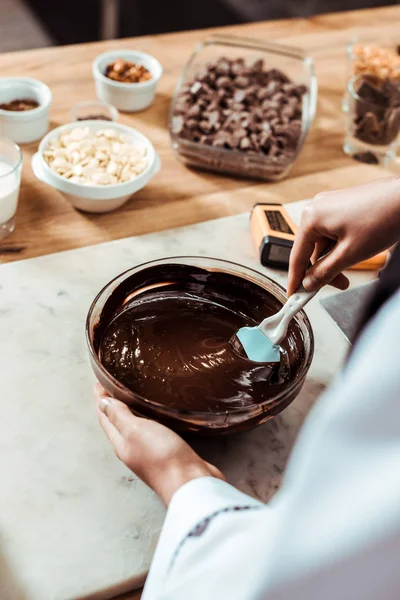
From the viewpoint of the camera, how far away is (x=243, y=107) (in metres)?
1.43

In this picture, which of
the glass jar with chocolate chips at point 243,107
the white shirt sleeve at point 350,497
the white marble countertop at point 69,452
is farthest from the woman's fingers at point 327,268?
the glass jar with chocolate chips at point 243,107

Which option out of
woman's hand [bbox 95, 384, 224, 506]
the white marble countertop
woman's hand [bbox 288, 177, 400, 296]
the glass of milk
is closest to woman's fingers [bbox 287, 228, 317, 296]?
woman's hand [bbox 288, 177, 400, 296]

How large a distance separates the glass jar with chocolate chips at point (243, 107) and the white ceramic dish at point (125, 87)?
0.08 metres

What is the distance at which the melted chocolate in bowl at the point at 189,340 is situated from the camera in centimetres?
82

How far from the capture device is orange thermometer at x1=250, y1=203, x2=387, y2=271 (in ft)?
3.73

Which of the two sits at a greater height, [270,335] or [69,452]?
[270,335]

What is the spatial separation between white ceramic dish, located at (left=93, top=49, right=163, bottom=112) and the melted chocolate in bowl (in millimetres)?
629

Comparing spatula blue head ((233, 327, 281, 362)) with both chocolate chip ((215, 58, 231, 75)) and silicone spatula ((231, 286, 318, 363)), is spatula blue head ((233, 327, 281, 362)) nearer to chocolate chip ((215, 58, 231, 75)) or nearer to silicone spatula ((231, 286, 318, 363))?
silicone spatula ((231, 286, 318, 363))

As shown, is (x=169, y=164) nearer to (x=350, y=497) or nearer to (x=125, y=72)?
(x=125, y=72)

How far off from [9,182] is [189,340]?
1.45 ft

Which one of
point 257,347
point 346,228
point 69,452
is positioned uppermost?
point 346,228

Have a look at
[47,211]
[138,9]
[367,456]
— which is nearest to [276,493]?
[367,456]

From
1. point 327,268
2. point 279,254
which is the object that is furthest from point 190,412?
point 279,254

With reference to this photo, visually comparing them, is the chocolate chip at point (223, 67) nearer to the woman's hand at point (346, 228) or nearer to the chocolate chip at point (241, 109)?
the chocolate chip at point (241, 109)
